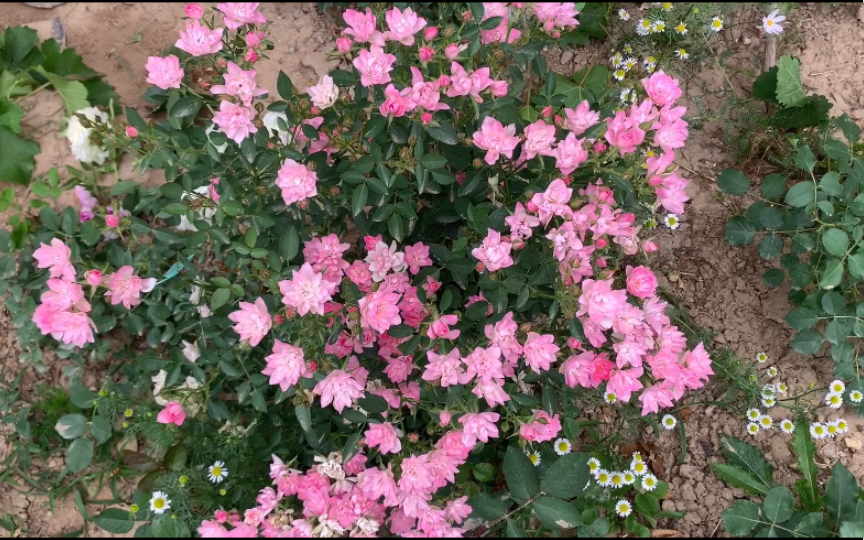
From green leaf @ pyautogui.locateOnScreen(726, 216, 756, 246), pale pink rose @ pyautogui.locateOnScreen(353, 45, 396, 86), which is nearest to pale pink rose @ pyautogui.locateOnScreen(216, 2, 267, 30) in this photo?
pale pink rose @ pyautogui.locateOnScreen(353, 45, 396, 86)

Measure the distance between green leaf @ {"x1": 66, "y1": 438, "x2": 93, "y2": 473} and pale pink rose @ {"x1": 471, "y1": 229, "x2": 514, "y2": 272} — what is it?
2034 millimetres

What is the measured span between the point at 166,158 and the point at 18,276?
3.77 ft

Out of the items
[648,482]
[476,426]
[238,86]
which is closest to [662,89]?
[476,426]

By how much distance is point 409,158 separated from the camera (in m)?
1.89

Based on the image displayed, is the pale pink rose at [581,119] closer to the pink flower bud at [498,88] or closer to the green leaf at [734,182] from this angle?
the pink flower bud at [498,88]

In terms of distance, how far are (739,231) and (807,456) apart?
103 centimetres

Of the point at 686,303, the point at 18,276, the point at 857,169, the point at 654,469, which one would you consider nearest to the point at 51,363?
the point at 18,276

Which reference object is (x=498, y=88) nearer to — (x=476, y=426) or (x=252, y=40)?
(x=252, y=40)

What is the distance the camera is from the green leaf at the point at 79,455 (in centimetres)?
254

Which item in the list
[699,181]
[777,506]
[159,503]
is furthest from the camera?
[699,181]

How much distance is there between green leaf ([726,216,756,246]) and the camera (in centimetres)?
263

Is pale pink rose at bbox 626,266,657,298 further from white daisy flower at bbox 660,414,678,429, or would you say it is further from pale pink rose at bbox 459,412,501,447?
white daisy flower at bbox 660,414,678,429

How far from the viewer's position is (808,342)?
2.51 m

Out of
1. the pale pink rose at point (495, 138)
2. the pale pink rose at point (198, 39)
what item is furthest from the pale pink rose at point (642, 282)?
the pale pink rose at point (198, 39)
